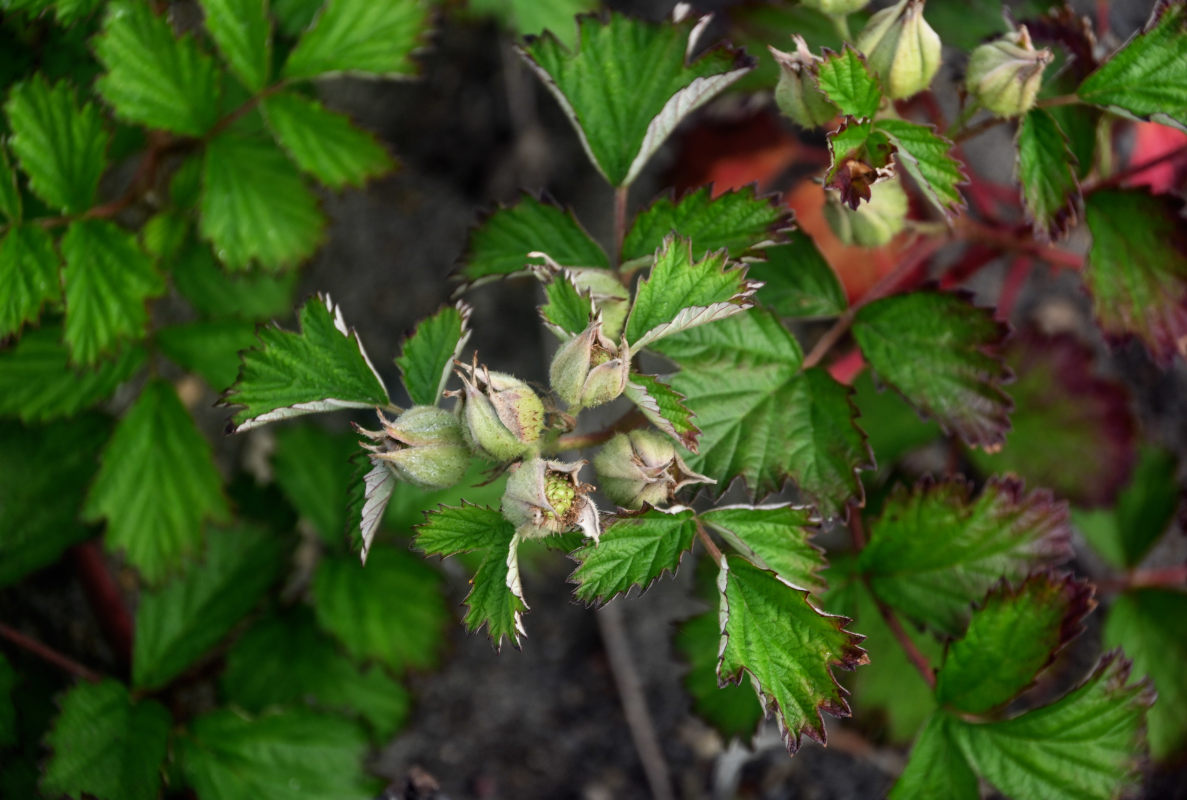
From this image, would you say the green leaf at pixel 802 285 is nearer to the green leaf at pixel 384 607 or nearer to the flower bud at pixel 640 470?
the flower bud at pixel 640 470

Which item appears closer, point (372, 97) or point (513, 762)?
point (513, 762)

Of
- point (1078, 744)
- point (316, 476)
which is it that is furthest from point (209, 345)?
point (1078, 744)

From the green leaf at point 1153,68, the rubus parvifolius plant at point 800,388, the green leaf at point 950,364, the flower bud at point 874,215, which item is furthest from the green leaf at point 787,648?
the green leaf at point 1153,68

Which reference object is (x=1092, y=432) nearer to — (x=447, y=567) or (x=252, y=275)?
(x=447, y=567)

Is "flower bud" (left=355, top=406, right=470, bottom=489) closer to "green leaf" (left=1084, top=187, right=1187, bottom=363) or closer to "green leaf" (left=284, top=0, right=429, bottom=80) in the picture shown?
"green leaf" (left=284, top=0, right=429, bottom=80)

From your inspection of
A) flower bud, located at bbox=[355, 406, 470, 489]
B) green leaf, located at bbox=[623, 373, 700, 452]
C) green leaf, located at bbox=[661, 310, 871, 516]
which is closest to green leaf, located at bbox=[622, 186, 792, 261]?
green leaf, located at bbox=[661, 310, 871, 516]

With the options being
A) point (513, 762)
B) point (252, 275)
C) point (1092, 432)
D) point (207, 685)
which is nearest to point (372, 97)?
point (252, 275)

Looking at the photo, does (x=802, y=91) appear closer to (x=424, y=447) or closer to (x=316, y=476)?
(x=424, y=447)
